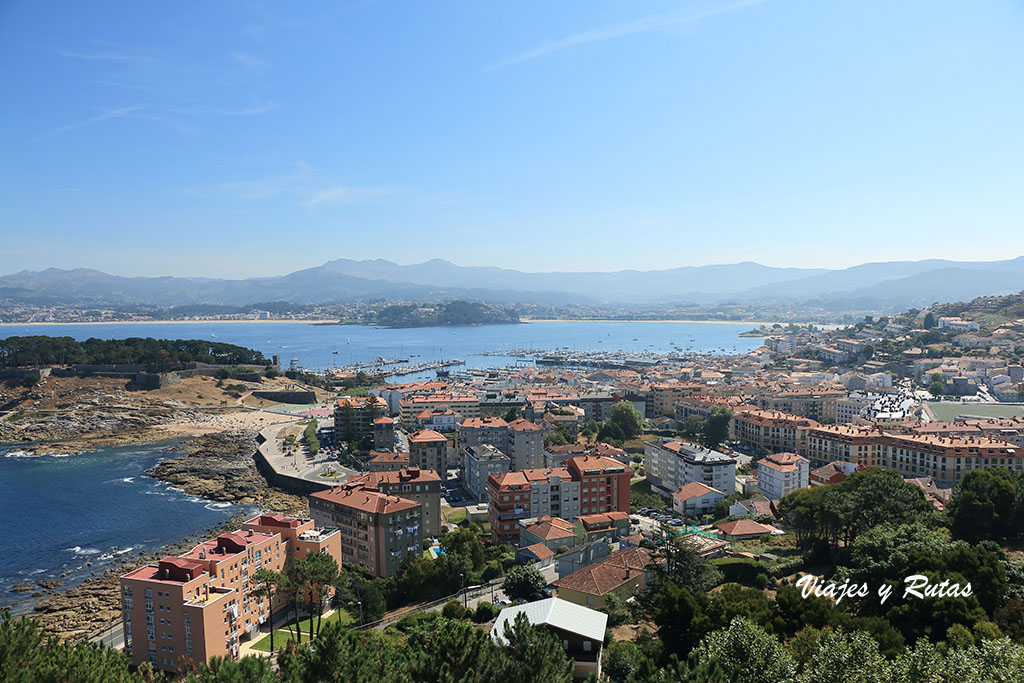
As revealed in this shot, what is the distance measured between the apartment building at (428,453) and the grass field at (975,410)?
1929 centimetres

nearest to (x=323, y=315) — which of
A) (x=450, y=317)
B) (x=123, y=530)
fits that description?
(x=450, y=317)

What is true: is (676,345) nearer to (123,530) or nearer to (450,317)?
(450,317)

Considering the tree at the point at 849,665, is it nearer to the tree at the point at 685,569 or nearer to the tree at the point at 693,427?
the tree at the point at 685,569

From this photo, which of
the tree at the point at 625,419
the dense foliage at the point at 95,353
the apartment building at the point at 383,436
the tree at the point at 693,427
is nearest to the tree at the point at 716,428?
the tree at the point at 693,427

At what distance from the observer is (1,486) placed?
763 inches

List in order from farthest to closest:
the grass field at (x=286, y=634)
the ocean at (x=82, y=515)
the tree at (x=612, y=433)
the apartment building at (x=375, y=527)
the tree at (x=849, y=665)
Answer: the tree at (x=612, y=433)
the ocean at (x=82, y=515)
the apartment building at (x=375, y=527)
the grass field at (x=286, y=634)
the tree at (x=849, y=665)

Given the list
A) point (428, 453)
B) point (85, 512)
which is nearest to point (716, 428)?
point (428, 453)

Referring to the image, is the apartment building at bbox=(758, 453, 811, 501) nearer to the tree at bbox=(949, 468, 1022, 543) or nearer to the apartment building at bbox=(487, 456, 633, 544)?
the apartment building at bbox=(487, 456, 633, 544)

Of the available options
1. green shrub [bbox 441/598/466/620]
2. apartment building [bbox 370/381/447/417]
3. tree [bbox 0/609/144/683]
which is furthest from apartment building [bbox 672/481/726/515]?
apartment building [bbox 370/381/447/417]

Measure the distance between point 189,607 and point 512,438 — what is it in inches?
462

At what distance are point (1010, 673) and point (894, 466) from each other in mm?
15946

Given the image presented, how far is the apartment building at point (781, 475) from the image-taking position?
55.7ft

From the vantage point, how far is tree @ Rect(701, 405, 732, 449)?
22.8m

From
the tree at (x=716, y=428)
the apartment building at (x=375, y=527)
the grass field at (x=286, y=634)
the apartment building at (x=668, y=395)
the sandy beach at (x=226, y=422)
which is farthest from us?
the apartment building at (x=668, y=395)
